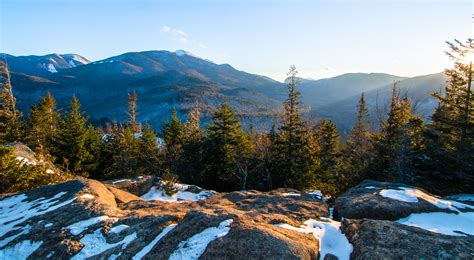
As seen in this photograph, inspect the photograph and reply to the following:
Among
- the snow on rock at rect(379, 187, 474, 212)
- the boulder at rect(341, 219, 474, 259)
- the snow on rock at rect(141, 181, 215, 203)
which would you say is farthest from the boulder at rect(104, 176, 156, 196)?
the boulder at rect(341, 219, 474, 259)

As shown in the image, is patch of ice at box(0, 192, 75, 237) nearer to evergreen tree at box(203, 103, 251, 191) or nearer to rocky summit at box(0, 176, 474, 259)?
rocky summit at box(0, 176, 474, 259)

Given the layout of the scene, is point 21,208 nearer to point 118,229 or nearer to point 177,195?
Answer: point 118,229

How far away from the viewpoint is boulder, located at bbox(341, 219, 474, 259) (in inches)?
191

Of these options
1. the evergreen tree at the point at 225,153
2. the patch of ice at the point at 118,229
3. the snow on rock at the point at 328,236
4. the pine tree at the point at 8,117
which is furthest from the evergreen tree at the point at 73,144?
the snow on rock at the point at 328,236

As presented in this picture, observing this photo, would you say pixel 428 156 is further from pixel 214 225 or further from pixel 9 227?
pixel 9 227

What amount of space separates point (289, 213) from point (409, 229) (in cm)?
358

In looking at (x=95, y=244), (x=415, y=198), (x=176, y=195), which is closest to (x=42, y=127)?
(x=176, y=195)

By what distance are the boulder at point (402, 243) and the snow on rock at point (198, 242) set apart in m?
2.56

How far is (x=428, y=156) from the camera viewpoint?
2103cm

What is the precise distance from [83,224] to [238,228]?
4.76 m

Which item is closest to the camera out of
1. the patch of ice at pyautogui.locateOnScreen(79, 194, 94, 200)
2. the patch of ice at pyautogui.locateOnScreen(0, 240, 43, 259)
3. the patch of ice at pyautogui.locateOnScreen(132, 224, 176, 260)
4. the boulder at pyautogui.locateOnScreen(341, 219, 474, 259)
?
the boulder at pyautogui.locateOnScreen(341, 219, 474, 259)

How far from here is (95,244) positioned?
22.0 feet

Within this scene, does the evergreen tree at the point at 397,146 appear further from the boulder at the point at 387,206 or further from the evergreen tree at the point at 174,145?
the evergreen tree at the point at 174,145

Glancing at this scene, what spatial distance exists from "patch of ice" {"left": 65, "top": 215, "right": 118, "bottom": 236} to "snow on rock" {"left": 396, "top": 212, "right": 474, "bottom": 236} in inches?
323
